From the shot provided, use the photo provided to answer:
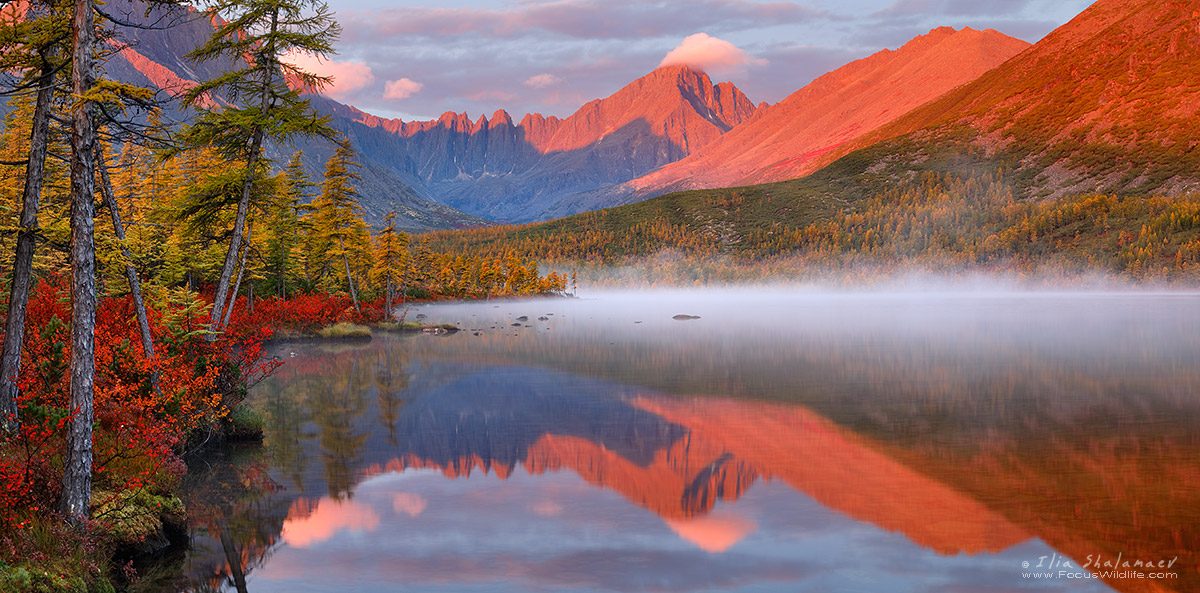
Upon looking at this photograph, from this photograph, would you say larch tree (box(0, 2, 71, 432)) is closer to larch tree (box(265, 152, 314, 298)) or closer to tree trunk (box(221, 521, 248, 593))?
tree trunk (box(221, 521, 248, 593))

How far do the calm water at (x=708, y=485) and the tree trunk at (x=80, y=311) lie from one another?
2.27m

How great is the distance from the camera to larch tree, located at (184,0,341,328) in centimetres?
2403

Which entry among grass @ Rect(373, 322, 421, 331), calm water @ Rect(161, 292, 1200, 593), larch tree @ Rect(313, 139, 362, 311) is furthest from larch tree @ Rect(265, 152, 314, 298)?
calm water @ Rect(161, 292, 1200, 593)

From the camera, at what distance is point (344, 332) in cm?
5772

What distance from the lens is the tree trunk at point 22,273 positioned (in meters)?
12.4

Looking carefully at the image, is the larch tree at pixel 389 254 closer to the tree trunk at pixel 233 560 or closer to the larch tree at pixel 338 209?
the larch tree at pixel 338 209

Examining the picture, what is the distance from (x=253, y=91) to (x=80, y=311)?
17929mm

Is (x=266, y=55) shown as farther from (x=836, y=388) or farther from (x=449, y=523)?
(x=836, y=388)

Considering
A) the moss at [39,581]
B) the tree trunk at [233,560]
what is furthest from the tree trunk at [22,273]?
the moss at [39,581]

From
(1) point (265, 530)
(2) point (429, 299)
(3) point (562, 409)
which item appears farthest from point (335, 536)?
(2) point (429, 299)

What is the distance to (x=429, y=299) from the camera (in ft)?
414

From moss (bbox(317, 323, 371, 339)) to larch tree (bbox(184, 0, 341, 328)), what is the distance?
32.8m

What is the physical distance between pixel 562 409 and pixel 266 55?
Answer: 53.8ft

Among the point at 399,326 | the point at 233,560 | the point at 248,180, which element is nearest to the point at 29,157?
the point at 233,560
